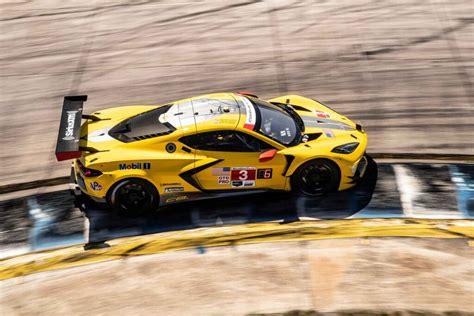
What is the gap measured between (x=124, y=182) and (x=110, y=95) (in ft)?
15.1

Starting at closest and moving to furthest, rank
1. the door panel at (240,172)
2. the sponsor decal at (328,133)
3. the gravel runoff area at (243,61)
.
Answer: the door panel at (240,172)
the sponsor decal at (328,133)
the gravel runoff area at (243,61)

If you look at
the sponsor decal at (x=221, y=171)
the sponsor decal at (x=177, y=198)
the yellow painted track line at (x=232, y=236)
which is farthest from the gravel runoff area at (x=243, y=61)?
the sponsor decal at (x=221, y=171)

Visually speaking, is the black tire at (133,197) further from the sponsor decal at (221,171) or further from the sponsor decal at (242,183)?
the sponsor decal at (242,183)

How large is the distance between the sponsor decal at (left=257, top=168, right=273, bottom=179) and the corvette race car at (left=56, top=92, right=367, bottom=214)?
0.7 inches

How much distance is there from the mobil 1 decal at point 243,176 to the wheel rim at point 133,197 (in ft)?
4.29

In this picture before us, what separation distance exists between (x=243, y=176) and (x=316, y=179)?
1201 mm

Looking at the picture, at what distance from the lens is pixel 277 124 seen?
9055mm

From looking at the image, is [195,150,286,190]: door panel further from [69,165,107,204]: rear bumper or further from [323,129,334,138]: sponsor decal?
[69,165,107,204]: rear bumper

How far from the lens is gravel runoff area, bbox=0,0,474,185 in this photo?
11477 mm

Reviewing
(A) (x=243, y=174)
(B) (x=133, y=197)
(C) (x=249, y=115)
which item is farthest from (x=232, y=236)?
(C) (x=249, y=115)

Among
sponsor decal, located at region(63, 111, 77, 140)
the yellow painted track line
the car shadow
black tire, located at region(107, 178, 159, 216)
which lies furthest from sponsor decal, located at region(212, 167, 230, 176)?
sponsor decal, located at region(63, 111, 77, 140)

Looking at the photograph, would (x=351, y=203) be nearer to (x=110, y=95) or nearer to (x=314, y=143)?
(x=314, y=143)

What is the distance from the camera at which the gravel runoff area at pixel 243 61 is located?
11.5 meters

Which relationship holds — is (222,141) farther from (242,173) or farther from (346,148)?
(346,148)
